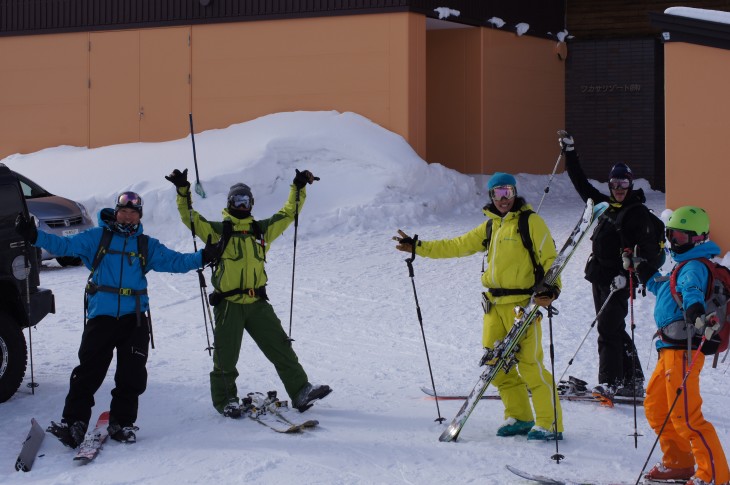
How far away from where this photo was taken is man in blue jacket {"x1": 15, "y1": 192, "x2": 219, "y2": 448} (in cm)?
718

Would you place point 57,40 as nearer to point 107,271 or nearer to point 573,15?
point 573,15

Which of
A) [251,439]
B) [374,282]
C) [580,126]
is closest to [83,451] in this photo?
[251,439]

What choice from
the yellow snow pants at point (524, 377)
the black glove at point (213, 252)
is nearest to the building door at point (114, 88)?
the black glove at point (213, 252)

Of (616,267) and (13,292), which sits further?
(13,292)

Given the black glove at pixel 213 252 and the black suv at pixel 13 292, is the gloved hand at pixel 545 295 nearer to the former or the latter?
the black glove at pixel 213 252

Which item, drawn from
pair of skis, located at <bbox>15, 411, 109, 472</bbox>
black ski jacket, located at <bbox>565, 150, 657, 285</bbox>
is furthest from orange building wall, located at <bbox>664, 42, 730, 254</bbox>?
pair of skis, located at <bbox>15, 411, 109, 472</bbox>

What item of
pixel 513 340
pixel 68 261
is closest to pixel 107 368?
pixel 513 340

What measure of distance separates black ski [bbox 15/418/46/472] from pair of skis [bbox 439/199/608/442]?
2575 millimetres

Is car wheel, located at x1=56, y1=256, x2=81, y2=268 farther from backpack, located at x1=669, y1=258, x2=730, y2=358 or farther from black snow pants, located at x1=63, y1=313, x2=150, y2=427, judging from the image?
backpack, located at x1=669, y1=258, x2=730, y2=358

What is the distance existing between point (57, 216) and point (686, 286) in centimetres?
1109

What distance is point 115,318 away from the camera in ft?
23.8

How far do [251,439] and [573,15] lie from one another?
1832 cm

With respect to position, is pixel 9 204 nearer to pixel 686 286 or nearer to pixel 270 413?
pixel 270 413

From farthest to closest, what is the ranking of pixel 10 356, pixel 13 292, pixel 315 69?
pixel 315 69 → pixel 13 292 → pixel 10 356
